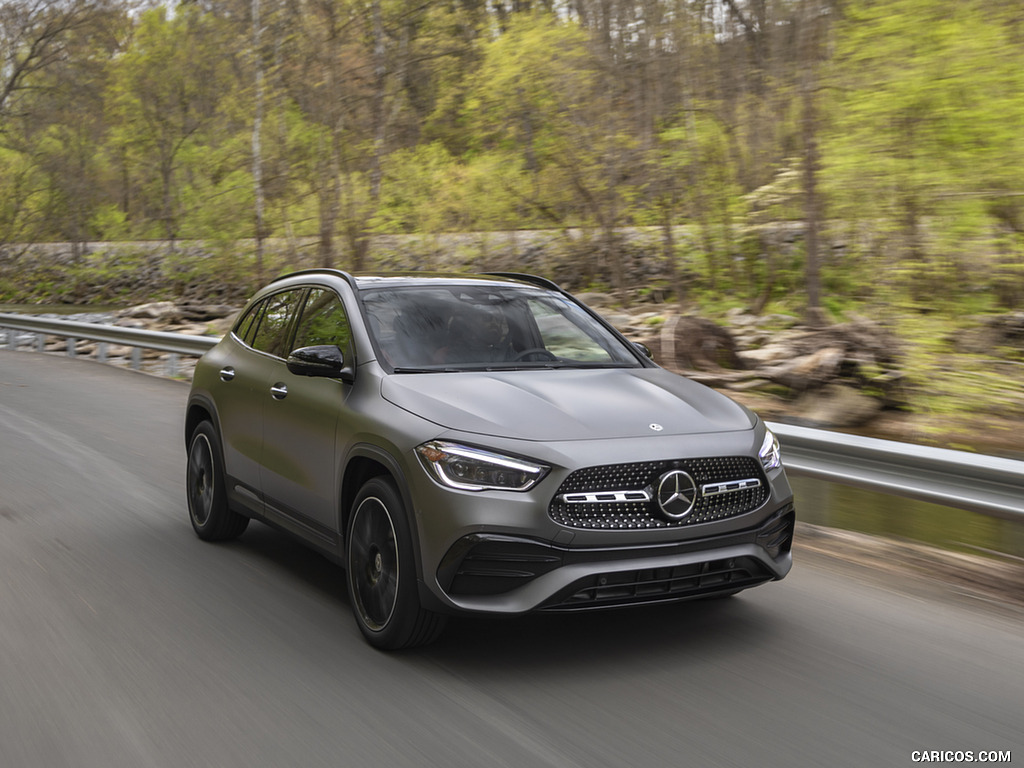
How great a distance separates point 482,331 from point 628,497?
1602 mm

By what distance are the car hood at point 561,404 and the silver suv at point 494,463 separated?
0.01m

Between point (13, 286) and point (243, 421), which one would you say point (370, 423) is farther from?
point (13, 286)

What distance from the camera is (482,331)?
551 centimetres

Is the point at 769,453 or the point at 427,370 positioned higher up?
the point at 427,370

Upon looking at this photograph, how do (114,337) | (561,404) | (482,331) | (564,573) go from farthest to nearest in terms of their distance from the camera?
(114,337) → (482,331) → (561,404) → (564,573)

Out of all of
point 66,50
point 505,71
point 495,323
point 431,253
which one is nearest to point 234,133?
point 66,50

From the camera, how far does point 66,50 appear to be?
39.7 meters

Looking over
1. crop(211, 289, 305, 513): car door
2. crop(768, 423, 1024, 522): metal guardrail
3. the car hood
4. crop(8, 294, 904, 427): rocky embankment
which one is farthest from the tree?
the car hood

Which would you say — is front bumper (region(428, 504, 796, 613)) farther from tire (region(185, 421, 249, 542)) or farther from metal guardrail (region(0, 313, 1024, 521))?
tire (region(185, 421, 249, 542))

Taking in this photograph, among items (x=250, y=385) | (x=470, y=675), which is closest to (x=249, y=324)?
(x=250, y=385)

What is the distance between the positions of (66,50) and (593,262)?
2709 cm

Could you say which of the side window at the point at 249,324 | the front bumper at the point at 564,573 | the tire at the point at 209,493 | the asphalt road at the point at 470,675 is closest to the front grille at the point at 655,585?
the front bumper at the point at 564,573

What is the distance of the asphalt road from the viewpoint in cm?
355

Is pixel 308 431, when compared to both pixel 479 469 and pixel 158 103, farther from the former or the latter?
pixel 158 103
